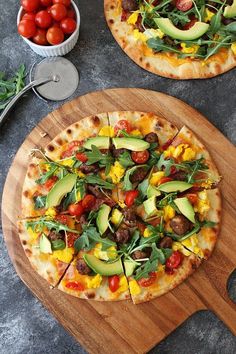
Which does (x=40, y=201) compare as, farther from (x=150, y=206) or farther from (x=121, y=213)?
(x=150, y=206)

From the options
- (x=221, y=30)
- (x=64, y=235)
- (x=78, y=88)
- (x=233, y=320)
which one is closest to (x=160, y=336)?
(x=233, y=320)

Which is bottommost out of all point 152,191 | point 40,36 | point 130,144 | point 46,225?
point 46,225

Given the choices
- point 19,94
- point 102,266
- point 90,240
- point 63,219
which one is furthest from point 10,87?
point 102,266

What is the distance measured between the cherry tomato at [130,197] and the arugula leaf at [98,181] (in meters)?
0.21

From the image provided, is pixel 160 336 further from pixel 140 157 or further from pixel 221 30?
pixel 221 30

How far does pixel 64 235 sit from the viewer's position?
6691 millimetres

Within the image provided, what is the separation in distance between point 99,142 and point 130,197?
2.32ft

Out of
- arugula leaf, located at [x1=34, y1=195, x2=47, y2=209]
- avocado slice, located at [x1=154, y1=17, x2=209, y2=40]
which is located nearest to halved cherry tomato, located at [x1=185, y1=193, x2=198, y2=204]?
arugula leaf, located at [x1=34, y1=195, x2=47, y2=209]

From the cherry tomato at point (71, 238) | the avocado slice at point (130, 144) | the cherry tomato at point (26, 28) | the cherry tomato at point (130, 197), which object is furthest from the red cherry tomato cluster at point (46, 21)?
the cherry tomato at point (71, 238)

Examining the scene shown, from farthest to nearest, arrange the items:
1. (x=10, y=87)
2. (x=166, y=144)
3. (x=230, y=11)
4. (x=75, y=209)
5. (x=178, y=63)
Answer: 1. (x=10, y=87)
2. (x=178, y=63)
3. (x=230, y=11)
4. (x=166, y=144)
5. (x=75, y=209)

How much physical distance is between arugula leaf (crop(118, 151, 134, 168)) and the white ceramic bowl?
1544mm

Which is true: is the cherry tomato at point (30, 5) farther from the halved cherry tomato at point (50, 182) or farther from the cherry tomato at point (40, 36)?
the halved cherry tomato at point (50, 182)

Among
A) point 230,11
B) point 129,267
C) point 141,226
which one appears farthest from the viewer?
point 230,11

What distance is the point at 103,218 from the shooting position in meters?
6.62
